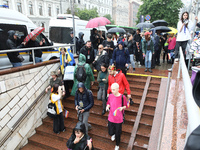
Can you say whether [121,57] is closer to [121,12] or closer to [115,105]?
[115,105]

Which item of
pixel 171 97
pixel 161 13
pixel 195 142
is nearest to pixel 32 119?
pixel 171 97

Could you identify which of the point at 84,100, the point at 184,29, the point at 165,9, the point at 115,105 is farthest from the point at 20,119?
the point at 165,9

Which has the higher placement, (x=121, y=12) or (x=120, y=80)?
(x=121, y=12)

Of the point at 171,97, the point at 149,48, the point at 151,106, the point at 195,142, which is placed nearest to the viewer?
the point at 195,142

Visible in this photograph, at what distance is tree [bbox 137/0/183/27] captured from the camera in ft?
95.3

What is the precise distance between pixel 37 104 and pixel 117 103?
3.71m

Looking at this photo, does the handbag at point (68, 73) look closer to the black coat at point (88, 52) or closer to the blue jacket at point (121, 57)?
the black coat at point (88, 52)

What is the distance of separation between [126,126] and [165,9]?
101 feet

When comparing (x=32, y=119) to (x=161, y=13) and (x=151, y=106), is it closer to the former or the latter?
(x=151, y=106)

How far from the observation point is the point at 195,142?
68 cm

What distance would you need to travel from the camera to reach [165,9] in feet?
98.2

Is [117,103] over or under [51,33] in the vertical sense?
under

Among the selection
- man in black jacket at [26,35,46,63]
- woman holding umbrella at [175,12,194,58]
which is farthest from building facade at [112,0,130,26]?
man in black jacket at [26,35,46,63]

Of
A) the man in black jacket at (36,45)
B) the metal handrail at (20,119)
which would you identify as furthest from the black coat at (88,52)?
the metal handrail at (20,119)
